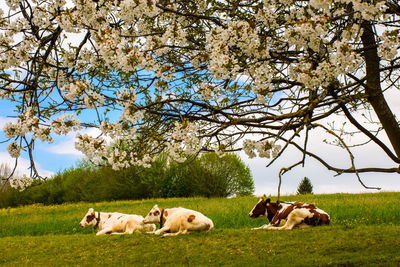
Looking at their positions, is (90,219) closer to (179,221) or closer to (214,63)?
(179,221)

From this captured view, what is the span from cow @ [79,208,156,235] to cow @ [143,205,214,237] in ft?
3.13

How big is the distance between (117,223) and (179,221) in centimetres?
229

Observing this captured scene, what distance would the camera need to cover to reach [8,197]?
35.0 metres

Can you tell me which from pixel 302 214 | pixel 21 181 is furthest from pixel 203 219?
pixel 21 181

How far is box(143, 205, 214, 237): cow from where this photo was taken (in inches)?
380

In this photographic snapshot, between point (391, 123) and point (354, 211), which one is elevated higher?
point (391, 123)

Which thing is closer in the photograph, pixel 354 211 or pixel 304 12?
pixel 304 12

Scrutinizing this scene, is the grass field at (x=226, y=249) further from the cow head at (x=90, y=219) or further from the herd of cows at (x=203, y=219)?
the cow head at (x=90, y=219)

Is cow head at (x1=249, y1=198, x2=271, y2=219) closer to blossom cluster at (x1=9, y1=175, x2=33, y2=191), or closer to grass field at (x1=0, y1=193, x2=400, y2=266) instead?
Answer: grass field at (x1=0, y1=193, x2=400, y2=266)

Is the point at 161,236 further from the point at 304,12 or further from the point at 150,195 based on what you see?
the point at 150,195

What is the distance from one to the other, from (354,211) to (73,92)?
1134cm

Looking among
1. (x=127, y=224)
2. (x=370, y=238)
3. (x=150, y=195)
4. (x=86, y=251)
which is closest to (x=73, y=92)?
(x=86, y=251)

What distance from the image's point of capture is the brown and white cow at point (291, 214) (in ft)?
32.6

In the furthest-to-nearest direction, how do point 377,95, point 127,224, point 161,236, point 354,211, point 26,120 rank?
point 354,211 → point 127,224 → point 161,236 → point 377,95 → point 26,120
